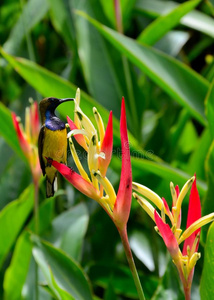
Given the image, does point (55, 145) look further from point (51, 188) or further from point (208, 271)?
point (208, 271)

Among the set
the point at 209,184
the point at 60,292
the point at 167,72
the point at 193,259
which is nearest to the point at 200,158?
the point at 167,72

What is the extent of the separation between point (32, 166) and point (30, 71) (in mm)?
257

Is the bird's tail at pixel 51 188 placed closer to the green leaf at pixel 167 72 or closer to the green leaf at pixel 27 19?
the green leaf at pixel 167 72

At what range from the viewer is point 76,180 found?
1.13 ft

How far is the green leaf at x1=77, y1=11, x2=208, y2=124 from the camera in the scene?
0.88m

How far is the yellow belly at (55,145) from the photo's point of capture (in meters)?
0.32

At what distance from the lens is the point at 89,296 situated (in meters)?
0.67

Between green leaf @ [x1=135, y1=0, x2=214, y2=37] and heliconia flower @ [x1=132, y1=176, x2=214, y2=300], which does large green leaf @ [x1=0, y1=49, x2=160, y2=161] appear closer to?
heliconia flower @ [x1=132, y1=176, x2=214, y2=300]

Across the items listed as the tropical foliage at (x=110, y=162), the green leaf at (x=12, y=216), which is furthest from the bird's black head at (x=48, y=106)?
the green leaf at (x=12, y=216)

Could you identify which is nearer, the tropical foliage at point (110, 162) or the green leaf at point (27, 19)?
the tropical foliage at point (110, 162)

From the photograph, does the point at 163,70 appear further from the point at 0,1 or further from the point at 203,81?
the point at 0,1

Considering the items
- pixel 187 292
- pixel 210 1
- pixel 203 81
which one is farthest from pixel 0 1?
pixel 187 292

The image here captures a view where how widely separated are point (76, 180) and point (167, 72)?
0.66 m

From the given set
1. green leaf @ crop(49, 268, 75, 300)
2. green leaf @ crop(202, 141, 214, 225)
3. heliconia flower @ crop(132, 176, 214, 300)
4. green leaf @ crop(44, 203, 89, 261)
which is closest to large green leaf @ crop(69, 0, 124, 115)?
green leaf @ crop(44, 203, 89, 261)
